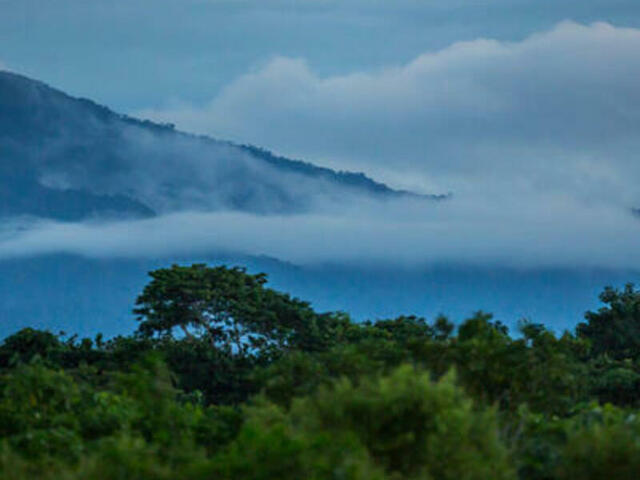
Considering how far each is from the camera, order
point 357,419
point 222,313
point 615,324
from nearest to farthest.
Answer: point 357,419 < point 222,313 < point 615,324

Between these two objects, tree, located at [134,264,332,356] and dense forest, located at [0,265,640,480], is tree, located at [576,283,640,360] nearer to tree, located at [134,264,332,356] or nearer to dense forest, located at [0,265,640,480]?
tree, located at [134,264,332,356]

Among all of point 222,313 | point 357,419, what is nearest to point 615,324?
point 222,313

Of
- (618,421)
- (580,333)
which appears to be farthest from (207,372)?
(618,421)

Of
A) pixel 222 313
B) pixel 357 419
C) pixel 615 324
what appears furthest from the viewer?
pixel 615 324

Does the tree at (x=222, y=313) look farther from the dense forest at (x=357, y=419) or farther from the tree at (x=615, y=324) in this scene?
the dense forest at (x=357, y=419)

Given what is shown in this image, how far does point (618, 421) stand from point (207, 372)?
80.9 ft

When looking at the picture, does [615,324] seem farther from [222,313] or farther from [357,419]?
[357,419]

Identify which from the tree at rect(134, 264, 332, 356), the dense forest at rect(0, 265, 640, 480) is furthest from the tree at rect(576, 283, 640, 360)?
the dense forest at rect(0, 265, 640, 480)

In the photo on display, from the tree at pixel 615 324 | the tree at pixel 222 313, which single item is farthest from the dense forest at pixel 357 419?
the tree at pixel 615 324

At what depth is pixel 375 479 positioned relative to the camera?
33.9 ft

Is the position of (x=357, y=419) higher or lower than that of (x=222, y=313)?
lower

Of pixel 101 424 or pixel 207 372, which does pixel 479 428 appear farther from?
pixel 207 372

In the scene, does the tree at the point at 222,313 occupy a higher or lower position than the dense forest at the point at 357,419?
higher

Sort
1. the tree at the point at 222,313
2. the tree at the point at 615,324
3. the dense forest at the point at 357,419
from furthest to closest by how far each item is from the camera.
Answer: the tree at the point at 615,324 → the tree at the point at 222,313 → the dense forest at the point at 357,419
